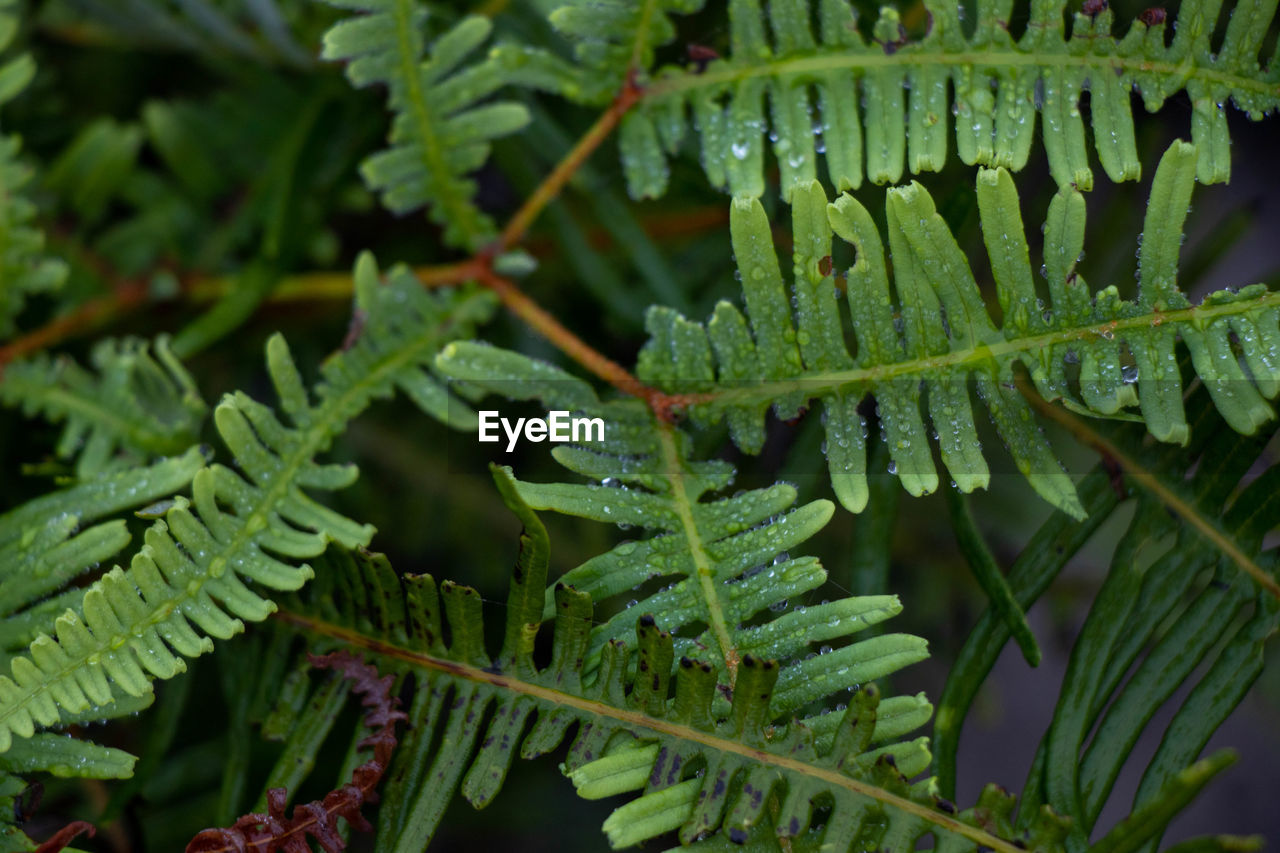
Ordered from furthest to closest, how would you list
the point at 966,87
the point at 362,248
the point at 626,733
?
1. the point at 362,248
2. the point at 966,87
3. the point at 626,733

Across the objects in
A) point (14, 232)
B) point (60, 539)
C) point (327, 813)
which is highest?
point (14, 232)

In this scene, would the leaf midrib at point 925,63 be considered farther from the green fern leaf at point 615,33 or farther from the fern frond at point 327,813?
the fern frond at point 327,813

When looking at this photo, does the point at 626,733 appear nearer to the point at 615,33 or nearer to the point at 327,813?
the point at 327,813

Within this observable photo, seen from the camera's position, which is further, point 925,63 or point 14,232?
point 14,232

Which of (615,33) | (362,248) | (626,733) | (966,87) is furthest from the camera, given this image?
(362,248)

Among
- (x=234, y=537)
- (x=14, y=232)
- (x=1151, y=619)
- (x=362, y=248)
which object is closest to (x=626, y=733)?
(x=234, y=537)

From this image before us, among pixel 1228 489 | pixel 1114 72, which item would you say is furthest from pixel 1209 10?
pixel 1228 489

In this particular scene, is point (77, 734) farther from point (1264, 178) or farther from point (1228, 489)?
point (1264, 178)
